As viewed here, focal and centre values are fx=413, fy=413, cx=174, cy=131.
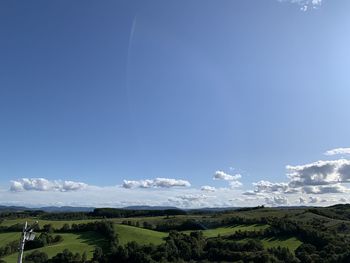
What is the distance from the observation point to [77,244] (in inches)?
5266

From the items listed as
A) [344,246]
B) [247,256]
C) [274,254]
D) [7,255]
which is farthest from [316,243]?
[7,255]

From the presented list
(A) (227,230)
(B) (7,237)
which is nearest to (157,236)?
(A) (227,230)

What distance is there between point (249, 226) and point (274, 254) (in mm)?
46570

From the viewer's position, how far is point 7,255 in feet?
401

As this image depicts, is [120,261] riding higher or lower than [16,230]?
lower

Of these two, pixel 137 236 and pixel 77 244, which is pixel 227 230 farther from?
pixel 77 244

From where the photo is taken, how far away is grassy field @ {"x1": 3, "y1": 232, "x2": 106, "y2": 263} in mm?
121488

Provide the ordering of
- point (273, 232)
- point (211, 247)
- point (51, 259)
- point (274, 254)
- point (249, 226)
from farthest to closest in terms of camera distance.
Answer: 1. point (249, 226)
2. point (273, 232)
3. point (211, 247)
4. point (274, 254)
5. point (51, 259)

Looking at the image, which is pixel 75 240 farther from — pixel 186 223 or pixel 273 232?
pixel 273 232

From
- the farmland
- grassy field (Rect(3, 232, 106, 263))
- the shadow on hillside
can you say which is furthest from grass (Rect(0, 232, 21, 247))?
the shadow on hillside

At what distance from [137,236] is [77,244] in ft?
71.6

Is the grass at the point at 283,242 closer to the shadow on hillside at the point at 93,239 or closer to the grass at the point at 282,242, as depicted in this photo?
the grass at the point at 282,242

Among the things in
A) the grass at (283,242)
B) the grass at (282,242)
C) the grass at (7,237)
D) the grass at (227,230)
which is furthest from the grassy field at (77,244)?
the grass at (283,242)

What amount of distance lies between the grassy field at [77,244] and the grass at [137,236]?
23.7ft
